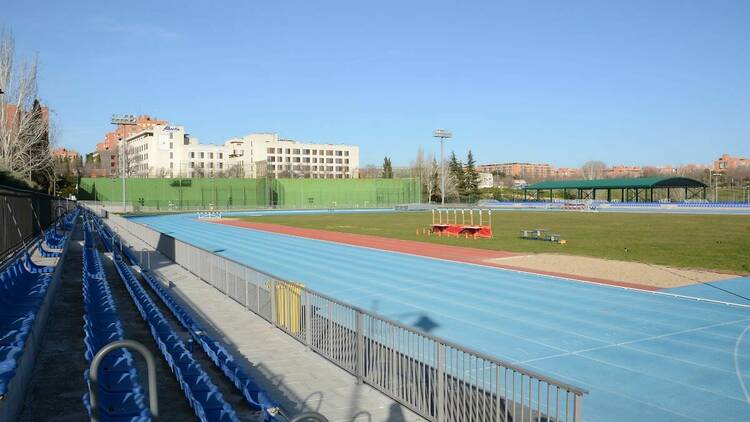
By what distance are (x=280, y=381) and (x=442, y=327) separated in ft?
16.4

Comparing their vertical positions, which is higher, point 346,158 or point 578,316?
point 346,158

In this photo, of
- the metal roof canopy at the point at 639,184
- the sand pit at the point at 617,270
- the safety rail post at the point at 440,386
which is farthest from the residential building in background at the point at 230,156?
the safety rail post at the point at 440,386

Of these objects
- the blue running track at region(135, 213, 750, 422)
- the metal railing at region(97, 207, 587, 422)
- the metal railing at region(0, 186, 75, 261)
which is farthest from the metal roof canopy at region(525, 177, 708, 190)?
the metal railing at region(97, 207, 587, 422)

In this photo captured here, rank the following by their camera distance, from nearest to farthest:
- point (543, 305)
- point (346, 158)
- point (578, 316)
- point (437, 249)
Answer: point (578, 316) < point (543, 305) < point (437, 249) < point (346, 158)

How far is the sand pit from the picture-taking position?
1883 centimetres

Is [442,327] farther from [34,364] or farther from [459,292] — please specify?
[34,364]

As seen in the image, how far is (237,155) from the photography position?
150875 mm

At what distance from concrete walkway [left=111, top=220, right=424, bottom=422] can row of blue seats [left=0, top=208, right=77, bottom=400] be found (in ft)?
10.4

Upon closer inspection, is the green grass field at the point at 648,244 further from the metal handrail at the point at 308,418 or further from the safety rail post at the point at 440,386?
the metal handrail at the point at 308,418

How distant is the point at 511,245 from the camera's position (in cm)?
3027

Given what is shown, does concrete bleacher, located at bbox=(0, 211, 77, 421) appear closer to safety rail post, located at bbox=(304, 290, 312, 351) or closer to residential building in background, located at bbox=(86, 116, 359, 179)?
safety rail post, located at bbox=(304, 290, 312, 351)

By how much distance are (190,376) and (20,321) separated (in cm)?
273

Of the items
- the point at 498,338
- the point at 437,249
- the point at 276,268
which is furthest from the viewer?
the point at 437,249

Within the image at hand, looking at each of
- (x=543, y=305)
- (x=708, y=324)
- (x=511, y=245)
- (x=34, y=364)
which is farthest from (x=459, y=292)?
(x=511, y=245)
